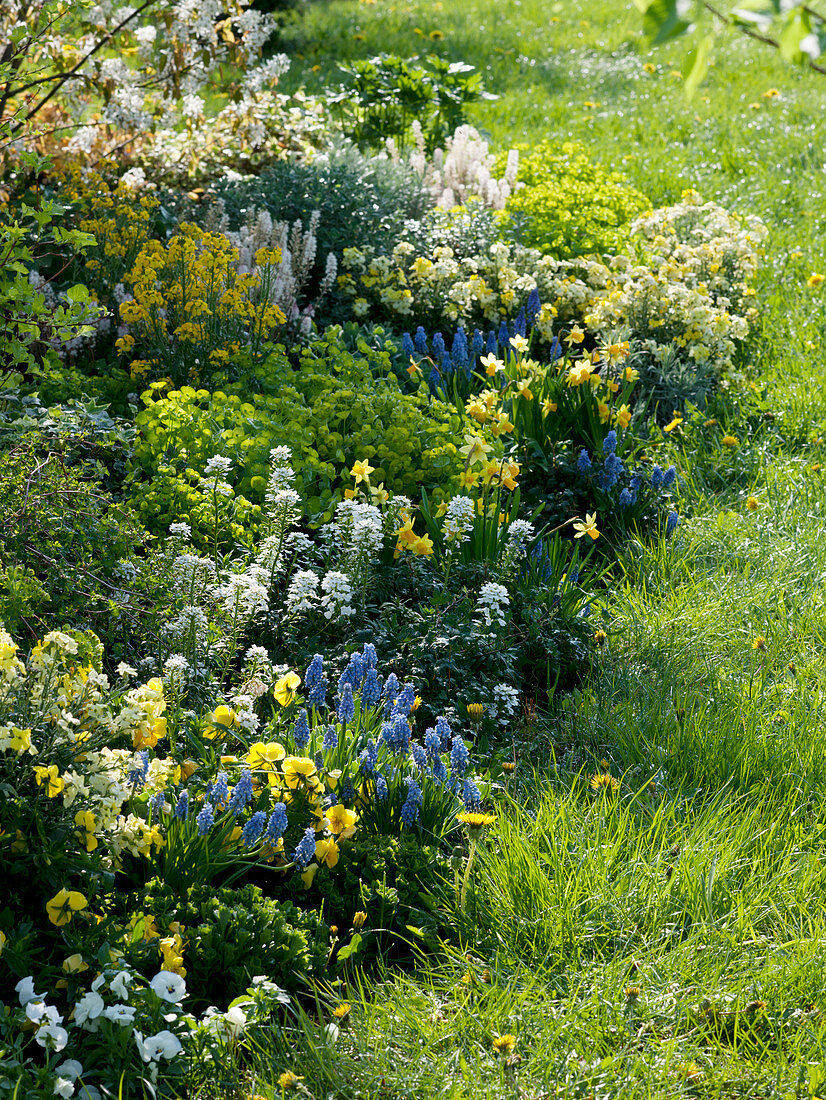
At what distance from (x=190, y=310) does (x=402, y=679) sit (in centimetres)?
210

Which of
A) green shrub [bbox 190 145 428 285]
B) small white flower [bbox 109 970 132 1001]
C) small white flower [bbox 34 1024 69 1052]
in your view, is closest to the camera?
small white flower [bbox 34 1024 69 1052]

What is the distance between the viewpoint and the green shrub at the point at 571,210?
6.14 metres

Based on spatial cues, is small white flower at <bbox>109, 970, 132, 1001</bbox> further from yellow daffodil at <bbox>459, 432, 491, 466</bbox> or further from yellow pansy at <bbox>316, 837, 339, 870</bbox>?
yellow daffodil at <bbox>459, 432, 491, 466</bbox>

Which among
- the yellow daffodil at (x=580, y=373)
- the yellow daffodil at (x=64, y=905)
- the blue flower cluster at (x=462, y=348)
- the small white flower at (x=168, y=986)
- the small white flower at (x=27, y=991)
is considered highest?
the yellow daffodil at (x=580, y=373)

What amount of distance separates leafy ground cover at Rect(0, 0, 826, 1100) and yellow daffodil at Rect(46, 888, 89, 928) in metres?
0.02

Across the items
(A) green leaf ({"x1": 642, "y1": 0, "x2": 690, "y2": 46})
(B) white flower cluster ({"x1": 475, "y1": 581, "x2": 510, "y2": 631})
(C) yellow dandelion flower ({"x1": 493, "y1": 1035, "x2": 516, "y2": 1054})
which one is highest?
(A) green leaf ({"x1": 642, "y1": 0, "x2": 690, "y2": 46})

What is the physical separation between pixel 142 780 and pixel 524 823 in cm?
105

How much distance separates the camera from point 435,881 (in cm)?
255

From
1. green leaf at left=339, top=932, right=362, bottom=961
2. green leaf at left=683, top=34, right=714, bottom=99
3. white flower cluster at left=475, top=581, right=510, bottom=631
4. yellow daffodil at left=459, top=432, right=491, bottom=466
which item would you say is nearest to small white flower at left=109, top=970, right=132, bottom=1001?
green leaf at left=339, top=932, right=362, bottom=961

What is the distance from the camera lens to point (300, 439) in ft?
12.3

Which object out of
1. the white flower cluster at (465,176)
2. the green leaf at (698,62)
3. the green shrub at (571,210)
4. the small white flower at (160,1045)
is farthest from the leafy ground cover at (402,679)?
the green leaf at (698,62)

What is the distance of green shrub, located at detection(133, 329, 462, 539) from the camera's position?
3.64m

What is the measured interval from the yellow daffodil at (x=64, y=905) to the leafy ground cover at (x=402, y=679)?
2 centimetres

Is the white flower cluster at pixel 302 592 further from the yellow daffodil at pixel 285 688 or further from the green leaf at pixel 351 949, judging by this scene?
the green leaf at pixel 351 949
